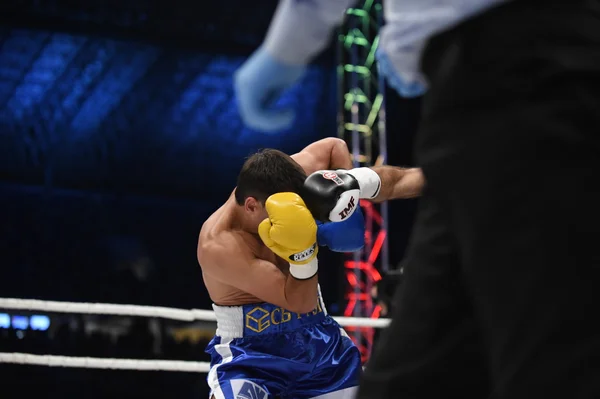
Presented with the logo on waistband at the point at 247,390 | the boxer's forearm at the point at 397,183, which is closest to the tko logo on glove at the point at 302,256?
the boxer's forearm at the point at 397,183

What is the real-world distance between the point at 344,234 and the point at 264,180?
262mm

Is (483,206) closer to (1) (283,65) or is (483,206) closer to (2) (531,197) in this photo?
(2) (531,197)

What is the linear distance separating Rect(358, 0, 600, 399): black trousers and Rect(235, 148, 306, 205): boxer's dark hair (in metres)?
1.18

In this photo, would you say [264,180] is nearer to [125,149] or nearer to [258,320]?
[258,320]

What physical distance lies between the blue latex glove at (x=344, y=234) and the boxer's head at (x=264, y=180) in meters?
0.14

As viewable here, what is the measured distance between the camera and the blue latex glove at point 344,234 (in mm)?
1949

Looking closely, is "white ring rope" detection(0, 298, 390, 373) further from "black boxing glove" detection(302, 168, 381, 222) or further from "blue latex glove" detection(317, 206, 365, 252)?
"black boxing glove" detection(302, 168, 381, 222)

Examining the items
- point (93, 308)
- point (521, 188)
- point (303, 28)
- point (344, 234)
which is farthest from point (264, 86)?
point (93, 308)

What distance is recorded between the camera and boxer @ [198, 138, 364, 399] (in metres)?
1.95

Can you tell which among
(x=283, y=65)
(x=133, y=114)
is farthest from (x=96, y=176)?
(x=283, y=65)

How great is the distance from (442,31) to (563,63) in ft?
0.49

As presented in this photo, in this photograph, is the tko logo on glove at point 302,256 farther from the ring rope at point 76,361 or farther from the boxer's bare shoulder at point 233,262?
the ring rope at point 76,361

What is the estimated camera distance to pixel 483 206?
75 cm

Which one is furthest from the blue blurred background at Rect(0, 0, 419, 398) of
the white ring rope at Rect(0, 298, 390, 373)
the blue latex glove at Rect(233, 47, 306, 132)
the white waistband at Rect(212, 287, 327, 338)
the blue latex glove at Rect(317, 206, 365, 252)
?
the blue latex glove at Rect(233, 47, 306, 132)
